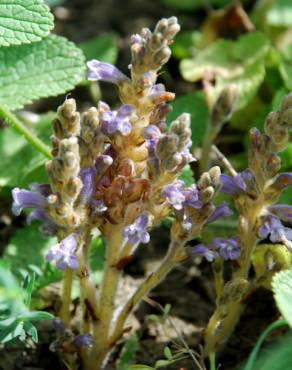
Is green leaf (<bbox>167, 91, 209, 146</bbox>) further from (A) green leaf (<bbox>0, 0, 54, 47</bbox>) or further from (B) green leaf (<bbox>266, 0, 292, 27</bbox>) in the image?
(A) green leaf (<bbox>0, 0, 54, 47</bbox>)

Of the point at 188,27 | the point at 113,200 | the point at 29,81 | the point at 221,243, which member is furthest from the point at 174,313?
the point at 188,27

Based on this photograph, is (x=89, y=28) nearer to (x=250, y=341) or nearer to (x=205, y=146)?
(x=205, y=146)

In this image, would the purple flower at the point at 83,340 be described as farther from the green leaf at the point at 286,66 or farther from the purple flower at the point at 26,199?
the green leaf at the point at 286,66

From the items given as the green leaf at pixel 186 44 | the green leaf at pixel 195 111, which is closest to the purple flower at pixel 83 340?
the green leaf at pixel 195 111

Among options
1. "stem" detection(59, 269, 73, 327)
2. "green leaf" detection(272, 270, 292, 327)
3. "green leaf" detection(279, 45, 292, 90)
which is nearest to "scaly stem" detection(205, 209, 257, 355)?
"green leaf" detection(272, 270, 292, 327)

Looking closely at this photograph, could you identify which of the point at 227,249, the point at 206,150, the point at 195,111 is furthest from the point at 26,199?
the point at 195,111

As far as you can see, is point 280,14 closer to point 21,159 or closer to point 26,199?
point 21,159
